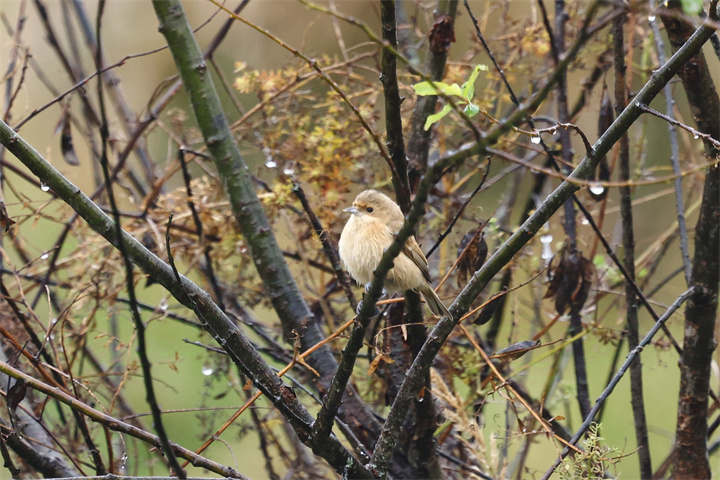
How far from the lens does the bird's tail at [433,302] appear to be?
75.8 inches

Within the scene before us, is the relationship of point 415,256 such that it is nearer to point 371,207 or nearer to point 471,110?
point 371,207

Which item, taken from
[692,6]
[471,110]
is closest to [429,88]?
[471,110]

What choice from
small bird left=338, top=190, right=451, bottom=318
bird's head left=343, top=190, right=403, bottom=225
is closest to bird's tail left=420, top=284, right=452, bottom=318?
small bird left=338, top=190, right=451, bottom=318

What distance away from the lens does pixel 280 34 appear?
3682 mm

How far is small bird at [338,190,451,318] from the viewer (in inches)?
75.2

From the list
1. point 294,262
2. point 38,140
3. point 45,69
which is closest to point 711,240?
point 294,262

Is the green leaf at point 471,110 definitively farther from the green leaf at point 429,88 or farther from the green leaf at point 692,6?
the green leaf at point 692,6

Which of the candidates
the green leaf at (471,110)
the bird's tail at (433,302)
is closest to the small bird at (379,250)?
the bird's tail at (433,302)

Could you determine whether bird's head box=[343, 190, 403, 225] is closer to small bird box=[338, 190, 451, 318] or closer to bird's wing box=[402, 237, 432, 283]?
small bird box=[338, 190, 451, 318]

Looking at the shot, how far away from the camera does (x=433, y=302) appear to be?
2.02 meters

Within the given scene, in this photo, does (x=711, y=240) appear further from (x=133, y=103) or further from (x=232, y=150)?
(x=133, y=103)

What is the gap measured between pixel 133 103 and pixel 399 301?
2.95m

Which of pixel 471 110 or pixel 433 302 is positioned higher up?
pixel 471 110

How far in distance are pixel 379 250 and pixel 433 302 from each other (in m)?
0.23
